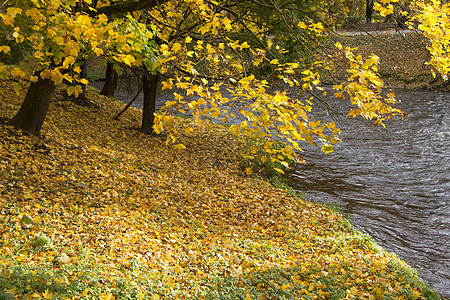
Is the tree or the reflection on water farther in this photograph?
the reflection on water

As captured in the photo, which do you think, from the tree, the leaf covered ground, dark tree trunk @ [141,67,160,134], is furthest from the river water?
the tree

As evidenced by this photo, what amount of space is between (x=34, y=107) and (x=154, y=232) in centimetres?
378

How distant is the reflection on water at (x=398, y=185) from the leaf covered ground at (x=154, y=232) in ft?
2.76

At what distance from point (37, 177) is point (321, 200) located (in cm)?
657

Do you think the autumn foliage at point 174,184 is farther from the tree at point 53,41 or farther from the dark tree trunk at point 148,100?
the dark tree trunk at point 148,100

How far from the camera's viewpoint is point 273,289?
476 cm

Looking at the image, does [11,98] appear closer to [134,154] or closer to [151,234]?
[134,154]

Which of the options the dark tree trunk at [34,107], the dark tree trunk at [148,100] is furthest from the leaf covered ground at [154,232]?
A: the dark tree trunk at [148,100]

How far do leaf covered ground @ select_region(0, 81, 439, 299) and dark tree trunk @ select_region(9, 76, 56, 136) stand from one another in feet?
0.81

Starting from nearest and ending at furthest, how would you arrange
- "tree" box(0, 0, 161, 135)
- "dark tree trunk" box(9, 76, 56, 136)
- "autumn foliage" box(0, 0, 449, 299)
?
1. "autumn foliage" box(0, 0, 449, 299)
2. "tree" box(0, 0, 161, 135)
3. "dark tree trunk" box(9, 76, 56, 136)

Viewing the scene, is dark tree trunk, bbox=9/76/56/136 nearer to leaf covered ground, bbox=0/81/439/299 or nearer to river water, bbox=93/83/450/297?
leaf covered ground, bbox=0/81/439/299

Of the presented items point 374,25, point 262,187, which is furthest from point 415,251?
point 374,25

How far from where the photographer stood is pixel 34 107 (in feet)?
24.4

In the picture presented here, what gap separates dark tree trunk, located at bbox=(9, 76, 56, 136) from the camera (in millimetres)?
7406
